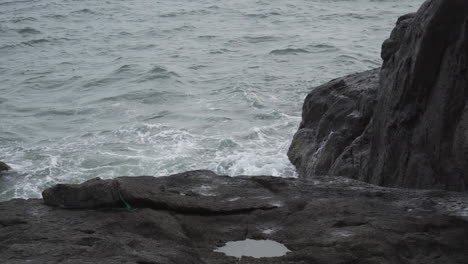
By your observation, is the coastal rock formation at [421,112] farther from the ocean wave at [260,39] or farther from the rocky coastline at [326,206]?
the ocean wave at [260,39]

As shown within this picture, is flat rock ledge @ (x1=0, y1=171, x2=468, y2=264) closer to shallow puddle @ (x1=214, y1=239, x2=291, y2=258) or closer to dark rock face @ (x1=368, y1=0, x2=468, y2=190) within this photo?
shallow puddle @ (x1=214, y1=239, x2=291, y2=258)

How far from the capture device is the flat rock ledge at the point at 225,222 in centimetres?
473

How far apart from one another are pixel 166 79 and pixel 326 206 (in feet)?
45.4

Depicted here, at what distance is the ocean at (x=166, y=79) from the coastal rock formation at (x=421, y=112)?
10.4 feet

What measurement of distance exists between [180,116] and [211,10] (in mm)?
16276

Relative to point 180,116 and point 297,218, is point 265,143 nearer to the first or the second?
point 180,116

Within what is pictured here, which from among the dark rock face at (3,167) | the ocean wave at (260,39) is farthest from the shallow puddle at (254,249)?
the ocean wave at (260,39)

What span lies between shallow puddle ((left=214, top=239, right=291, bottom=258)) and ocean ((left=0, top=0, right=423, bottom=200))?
20.1 feet

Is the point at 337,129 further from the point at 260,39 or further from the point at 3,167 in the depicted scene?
the point at 260,39

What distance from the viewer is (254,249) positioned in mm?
5051

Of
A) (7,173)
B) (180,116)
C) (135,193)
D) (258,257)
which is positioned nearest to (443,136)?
(258,257)

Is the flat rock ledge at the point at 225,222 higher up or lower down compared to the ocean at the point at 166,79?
higher up

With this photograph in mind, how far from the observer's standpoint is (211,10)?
30.9 metres

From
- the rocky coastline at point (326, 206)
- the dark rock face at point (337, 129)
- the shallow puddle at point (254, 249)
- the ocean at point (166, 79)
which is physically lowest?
the ocean at point (166, 79)
